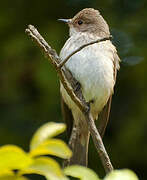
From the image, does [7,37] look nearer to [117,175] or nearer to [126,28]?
[126,28]

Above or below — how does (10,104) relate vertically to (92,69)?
below

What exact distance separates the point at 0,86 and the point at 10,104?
0.89ft

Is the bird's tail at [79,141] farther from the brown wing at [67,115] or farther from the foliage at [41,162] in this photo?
the foliage at [41,162]

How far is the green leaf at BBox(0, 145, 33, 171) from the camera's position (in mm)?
1047

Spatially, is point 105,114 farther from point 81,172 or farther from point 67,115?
point 81,172

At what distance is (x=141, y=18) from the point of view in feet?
19.8

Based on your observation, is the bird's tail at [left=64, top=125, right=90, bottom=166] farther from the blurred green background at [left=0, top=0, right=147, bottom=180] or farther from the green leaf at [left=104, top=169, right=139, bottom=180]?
the green leaf at [left=104, top=169, right=139, bottom=180]

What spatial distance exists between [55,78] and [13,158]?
15.1 ft

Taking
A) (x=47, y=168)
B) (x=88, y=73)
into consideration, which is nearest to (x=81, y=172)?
(x=47, y=168)

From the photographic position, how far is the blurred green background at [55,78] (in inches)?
227

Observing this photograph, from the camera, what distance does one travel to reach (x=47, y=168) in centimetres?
107

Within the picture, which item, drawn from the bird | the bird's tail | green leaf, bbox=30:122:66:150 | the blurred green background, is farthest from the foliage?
the blurred green background

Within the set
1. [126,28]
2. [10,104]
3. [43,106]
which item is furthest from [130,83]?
[10,104]

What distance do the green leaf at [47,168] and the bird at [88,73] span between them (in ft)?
9.73
